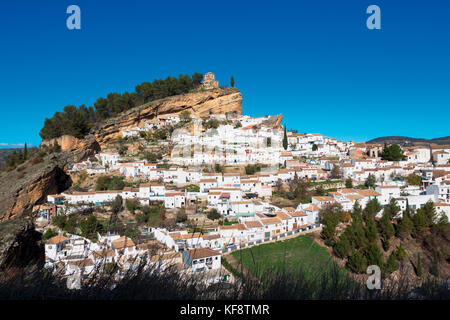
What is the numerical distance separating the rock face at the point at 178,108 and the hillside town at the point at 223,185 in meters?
1.37

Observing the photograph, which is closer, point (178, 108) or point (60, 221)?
point (60, 221)

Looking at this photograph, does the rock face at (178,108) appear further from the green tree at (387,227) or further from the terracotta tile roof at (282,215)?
the green tree at (387,227)

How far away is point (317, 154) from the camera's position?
1416 inches

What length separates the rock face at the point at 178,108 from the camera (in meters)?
37.8

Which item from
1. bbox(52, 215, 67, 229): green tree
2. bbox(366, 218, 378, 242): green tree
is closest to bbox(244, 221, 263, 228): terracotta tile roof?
bbox(366, 218, 378, 242): green tree

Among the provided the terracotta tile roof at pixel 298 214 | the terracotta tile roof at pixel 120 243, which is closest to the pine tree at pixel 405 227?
the terracotta tile roof at pixel 298 214

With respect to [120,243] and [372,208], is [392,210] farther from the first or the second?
[120,243]

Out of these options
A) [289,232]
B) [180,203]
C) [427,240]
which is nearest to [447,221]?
[427,240]

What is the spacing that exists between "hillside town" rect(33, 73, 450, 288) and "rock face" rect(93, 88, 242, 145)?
1369 millimetres

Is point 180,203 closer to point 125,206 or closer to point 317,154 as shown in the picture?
point 125,206

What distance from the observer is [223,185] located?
23703 millimetres

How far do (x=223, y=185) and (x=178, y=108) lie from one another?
23.0 meters

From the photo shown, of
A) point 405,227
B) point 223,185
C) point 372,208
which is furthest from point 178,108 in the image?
point 405,227

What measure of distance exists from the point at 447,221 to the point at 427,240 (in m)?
2.31
